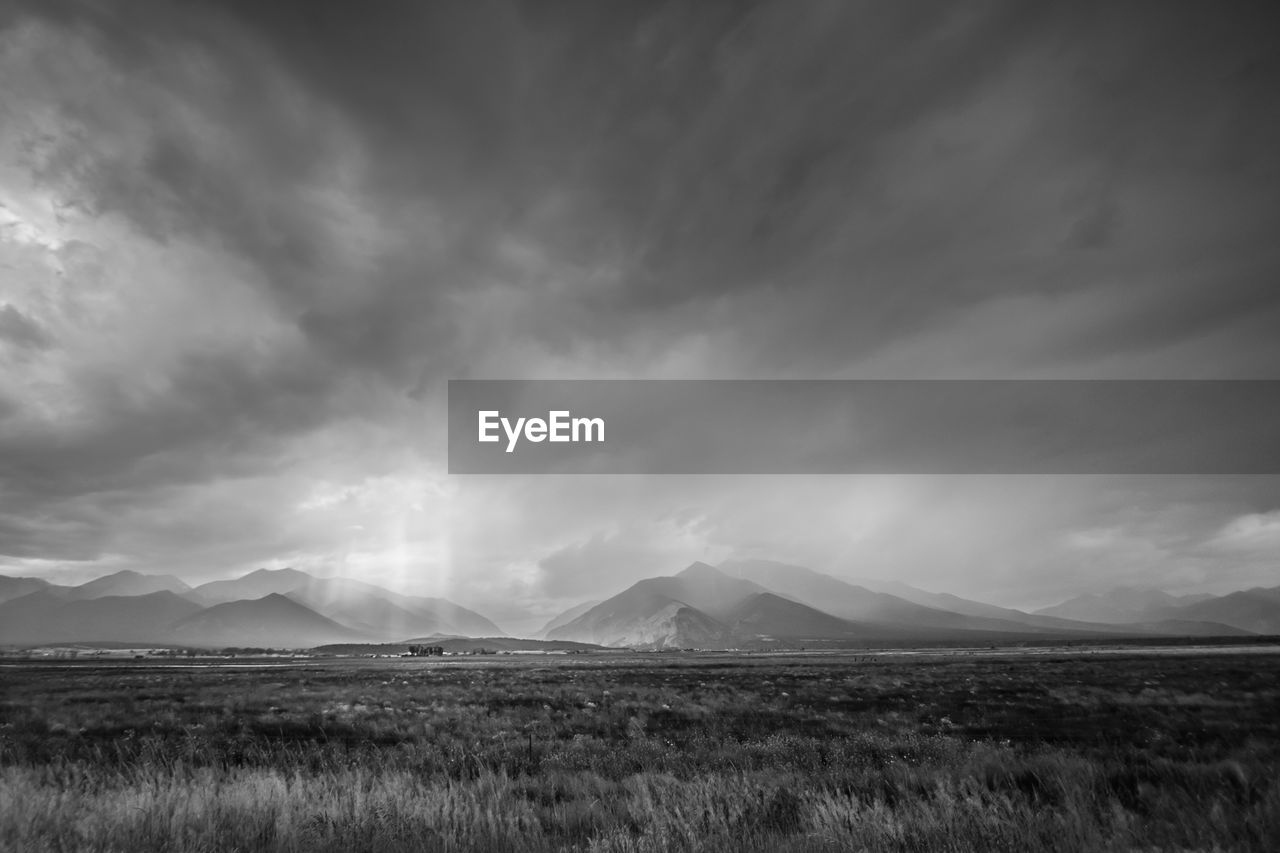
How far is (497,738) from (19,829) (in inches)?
499

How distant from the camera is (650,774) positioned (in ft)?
37.3

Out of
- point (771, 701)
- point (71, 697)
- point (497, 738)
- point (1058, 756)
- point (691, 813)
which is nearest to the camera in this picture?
point (691, 813)

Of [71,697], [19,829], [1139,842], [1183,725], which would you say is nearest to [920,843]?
[1139,842]

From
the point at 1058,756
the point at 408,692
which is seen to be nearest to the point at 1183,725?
the point at 1058,756

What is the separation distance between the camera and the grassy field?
7.25 metres

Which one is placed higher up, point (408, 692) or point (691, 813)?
point (691, 813)

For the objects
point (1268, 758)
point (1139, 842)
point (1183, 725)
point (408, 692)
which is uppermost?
point (1139, 842)

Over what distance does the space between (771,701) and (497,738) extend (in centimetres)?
1577

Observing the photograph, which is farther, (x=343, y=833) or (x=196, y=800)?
(x=196, y=800)

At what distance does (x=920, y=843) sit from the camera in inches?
275

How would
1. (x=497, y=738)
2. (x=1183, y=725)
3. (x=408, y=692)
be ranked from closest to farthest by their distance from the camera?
1. (x=497, y=738)
2. (x=1183, y=725)
3. (x=408, y=692)

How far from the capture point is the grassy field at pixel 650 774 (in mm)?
7254

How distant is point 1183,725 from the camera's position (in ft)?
65.7

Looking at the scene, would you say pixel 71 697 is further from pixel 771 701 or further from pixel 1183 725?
pixel 1183 725
